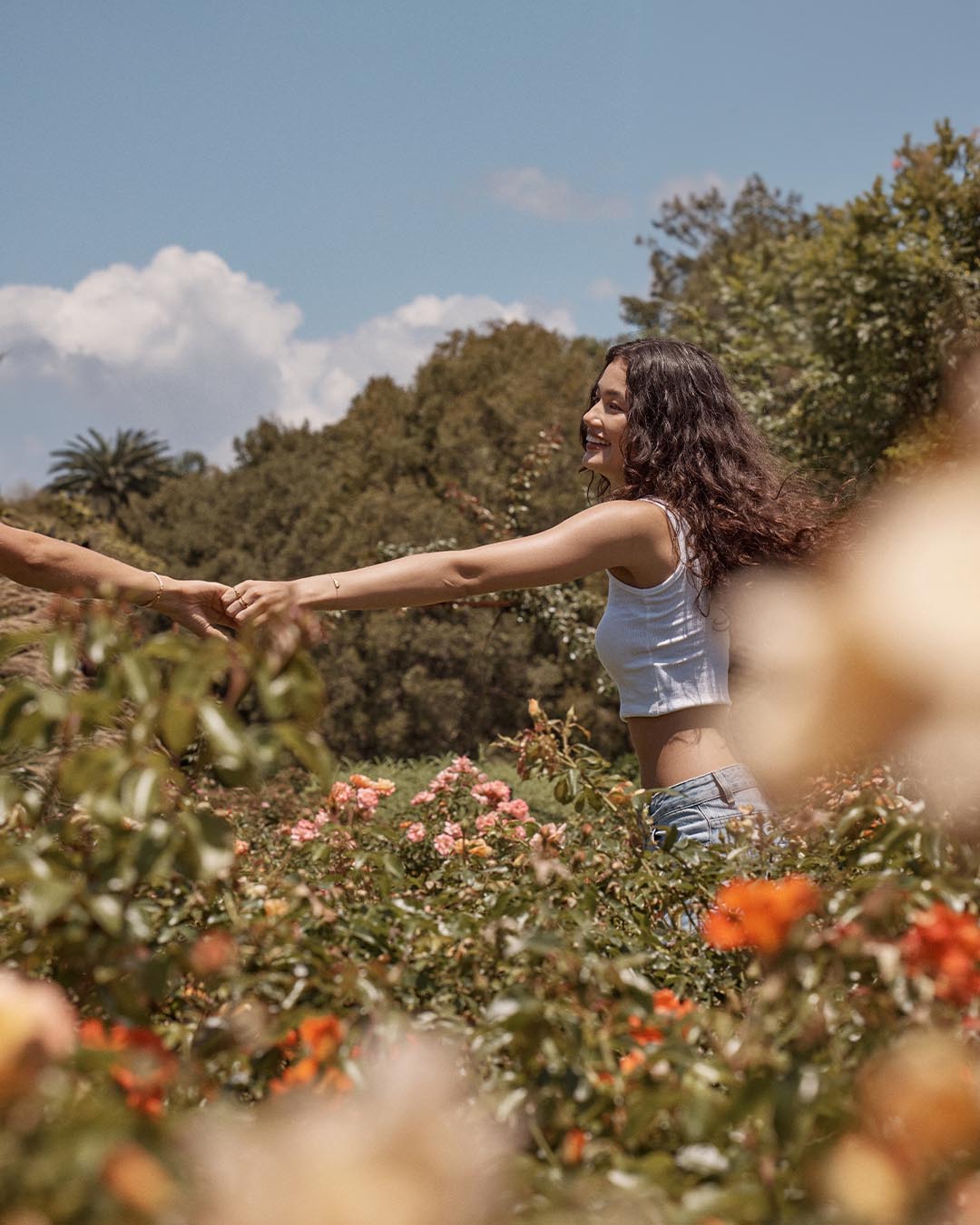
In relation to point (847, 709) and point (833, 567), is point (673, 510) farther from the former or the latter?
point (847, 709)

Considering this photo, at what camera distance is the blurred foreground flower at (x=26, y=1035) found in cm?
63

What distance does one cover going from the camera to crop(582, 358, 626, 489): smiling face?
254cm

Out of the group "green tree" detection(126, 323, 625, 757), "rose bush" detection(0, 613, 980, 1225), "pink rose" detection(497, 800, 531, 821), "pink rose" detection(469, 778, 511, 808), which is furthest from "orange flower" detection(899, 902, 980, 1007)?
"green tree" detection(126, 323, 625, 757)

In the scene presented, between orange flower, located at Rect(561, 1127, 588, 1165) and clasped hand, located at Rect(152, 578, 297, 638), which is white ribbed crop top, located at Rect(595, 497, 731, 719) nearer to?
clasped hand, located at Rect(152, 578, 297, 638)

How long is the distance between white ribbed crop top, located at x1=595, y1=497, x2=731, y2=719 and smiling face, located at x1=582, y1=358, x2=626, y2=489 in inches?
12.6

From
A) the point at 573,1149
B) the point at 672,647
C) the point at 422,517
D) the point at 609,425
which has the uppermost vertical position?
the point at 422,517

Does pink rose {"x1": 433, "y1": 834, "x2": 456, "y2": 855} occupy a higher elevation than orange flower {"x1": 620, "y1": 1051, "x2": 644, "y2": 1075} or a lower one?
higher

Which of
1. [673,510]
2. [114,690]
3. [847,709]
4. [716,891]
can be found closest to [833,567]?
[673,510]

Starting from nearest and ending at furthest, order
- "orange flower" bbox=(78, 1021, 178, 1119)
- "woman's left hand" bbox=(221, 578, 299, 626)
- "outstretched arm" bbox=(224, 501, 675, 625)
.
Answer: "orange flower" bbox=(78, 1021, 178, 1119)
"woman's left hand" bbox=(221, 578, 299, 626)
"outstretched arm" bbox=(224, 501, 675, 625)

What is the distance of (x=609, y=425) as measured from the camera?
2541 mm

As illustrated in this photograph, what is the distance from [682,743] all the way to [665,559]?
369 millimetres

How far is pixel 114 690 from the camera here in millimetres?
832

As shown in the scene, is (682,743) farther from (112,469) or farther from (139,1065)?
(112,469)

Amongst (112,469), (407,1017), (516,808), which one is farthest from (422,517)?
(112,469)
